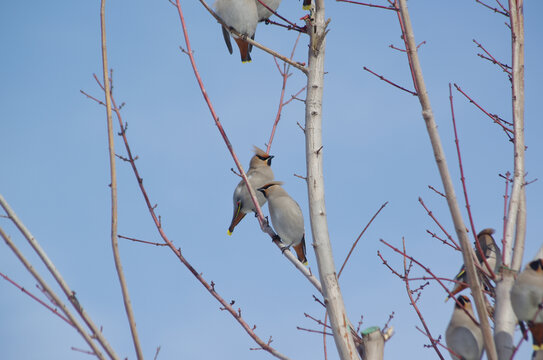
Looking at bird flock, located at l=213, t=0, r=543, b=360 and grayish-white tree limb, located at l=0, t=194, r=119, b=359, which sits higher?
bird flock, located at l=213, t=0, r=543, b=360

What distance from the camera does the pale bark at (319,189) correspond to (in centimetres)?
246

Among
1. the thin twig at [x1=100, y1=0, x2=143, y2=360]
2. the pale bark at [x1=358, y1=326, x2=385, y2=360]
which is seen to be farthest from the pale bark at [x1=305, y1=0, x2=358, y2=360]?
the thin twig at [x1=100, y1=0, x2=143, y2=360]

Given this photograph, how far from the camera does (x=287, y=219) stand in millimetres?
4555

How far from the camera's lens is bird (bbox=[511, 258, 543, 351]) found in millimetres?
2316

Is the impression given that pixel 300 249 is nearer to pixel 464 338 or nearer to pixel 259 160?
pixel 259 160

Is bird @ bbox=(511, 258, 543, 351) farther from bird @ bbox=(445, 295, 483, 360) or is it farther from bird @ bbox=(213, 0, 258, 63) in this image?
bird @ bbox=(213, 0, 258, 63)

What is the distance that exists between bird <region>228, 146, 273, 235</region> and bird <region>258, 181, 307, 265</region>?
359mm

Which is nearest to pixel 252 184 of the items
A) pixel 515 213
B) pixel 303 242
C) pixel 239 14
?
pixel 303 242

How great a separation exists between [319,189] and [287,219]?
192cm

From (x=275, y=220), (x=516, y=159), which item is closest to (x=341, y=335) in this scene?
(x=516, y=159)

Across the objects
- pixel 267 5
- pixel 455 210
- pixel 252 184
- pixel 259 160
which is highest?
pixel 267 5

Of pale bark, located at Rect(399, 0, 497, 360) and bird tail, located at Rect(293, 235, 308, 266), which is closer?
pale bark, located at Rect(399, 0, 497, 360)

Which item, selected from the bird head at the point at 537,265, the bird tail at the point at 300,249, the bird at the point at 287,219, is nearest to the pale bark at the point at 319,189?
the bird head at the point at 537,265

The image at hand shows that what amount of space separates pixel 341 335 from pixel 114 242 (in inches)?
41.4
